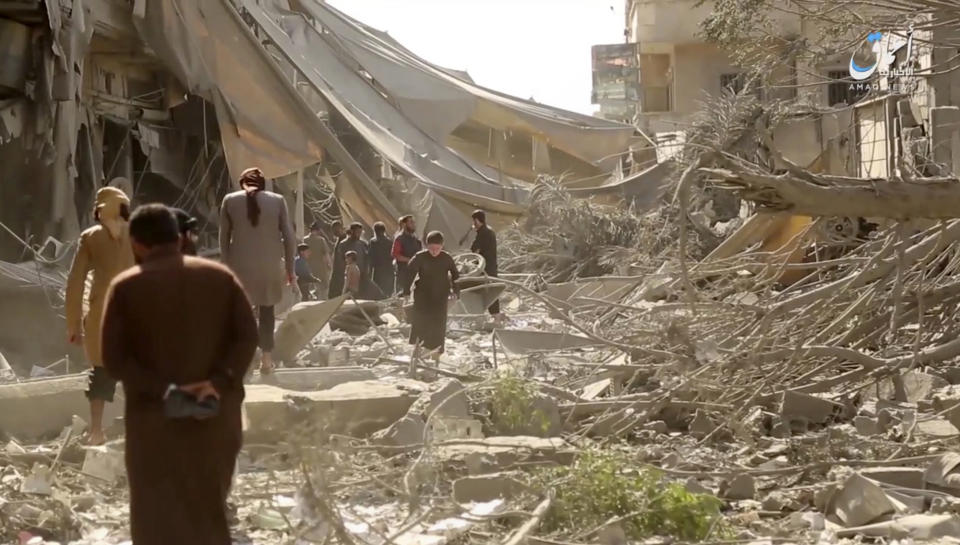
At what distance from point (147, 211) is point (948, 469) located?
3.55 meters

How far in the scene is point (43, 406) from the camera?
6.81 m

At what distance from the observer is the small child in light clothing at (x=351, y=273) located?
13.9 meters

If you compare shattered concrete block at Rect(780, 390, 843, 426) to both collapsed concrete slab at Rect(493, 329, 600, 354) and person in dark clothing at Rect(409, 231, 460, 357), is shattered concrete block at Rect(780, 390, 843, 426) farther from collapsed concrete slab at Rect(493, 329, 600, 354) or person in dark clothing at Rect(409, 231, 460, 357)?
person in dark clothing at Rect(409, 231, 460, 357)

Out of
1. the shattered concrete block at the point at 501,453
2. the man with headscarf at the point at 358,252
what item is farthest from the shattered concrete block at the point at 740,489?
the man with headscarf at the point at 358,252

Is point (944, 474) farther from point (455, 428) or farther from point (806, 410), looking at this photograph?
point (455, 428)

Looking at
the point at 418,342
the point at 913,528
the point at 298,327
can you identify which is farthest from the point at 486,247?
the point at 913,528

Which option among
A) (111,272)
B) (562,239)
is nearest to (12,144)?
(111,272)

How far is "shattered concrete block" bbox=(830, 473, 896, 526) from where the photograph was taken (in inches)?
200

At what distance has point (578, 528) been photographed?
4750 mm

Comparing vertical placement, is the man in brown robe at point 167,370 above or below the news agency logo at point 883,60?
below

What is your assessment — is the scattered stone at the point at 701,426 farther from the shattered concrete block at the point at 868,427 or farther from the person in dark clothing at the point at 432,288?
the person in dark clothing at the point at 432,288

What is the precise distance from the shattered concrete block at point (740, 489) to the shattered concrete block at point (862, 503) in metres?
0.51

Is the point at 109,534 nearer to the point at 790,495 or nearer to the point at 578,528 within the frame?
the point at 578,528

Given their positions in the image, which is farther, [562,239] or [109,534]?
[562,239]
